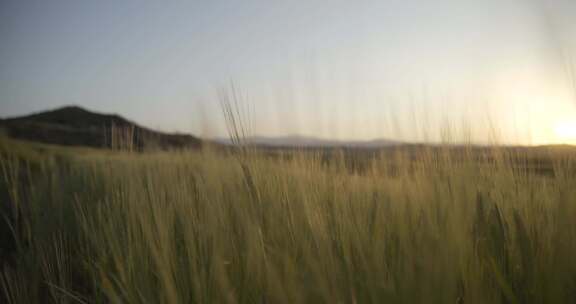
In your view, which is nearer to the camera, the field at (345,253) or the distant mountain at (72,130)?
the field at (345,253)

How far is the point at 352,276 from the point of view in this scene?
617 millimetres

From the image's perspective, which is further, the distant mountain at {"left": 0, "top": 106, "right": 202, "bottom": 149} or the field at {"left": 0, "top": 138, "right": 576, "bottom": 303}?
the distant mountain at {"left": 0, "top": 106, "right": 202, "bottom": 149}

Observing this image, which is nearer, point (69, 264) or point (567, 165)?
point (69, 264)

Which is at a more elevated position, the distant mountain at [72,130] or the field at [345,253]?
the distant mountain at [72,130]

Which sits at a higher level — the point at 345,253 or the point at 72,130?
the point at 72,130

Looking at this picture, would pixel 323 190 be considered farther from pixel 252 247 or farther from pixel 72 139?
pixel 72 139

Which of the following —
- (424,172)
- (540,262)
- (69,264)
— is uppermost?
(424,172)

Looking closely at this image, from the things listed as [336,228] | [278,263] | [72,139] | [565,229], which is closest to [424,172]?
[565,229]

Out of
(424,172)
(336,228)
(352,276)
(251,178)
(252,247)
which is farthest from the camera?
(424,172)

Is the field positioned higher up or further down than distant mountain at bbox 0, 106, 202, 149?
further down

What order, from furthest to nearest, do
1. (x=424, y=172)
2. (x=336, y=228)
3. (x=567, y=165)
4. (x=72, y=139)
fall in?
1. (x=72, y=139)
2. (x=424, y=172)
3. (x=567, y=165)
4. (x=336, y=228)

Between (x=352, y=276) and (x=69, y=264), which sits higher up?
(x=352, y=276)

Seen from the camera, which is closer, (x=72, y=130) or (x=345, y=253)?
(x=345, y=253)

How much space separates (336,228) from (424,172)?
1147 millimetres
